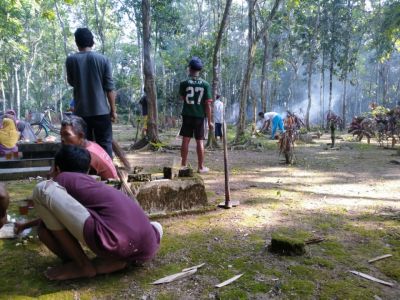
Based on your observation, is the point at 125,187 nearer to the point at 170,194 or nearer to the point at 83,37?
the point at 170,194

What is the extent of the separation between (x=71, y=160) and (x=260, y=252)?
1.70 m

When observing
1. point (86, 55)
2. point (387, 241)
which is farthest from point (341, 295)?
point (86, 55)

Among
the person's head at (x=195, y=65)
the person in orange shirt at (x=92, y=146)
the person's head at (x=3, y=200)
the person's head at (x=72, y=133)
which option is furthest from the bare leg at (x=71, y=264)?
the person's head at (x=195, y=65)

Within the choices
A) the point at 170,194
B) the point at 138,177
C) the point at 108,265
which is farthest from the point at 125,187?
the point at 108,265

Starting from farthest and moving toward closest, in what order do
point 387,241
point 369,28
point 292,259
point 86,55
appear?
point 369,28
point 86,55
point 387,241
point 292,259

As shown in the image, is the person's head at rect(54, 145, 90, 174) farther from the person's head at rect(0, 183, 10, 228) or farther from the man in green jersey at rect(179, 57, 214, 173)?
the man in green jersey at rect(179, 57, 214, 173)

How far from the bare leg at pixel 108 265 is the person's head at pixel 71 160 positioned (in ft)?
2.17

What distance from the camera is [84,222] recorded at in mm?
2385

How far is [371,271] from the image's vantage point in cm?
285

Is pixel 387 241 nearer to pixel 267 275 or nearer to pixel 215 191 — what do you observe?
pixel 267 275

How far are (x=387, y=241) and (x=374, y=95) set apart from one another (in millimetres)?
45864

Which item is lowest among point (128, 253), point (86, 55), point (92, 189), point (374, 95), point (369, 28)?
point (128, 253)

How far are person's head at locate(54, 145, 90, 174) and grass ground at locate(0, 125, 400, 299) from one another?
2.55 ft

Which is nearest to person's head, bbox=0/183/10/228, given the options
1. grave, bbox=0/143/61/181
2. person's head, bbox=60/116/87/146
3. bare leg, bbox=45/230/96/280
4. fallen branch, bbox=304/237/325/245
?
bare leg, bbox=45/230/96/280
